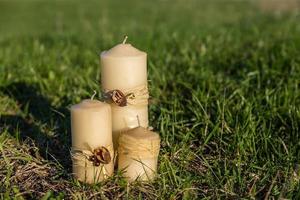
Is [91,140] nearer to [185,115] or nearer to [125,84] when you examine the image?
[125,84]

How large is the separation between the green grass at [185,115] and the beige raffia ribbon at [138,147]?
17 centimetres

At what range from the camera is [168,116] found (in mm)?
3895

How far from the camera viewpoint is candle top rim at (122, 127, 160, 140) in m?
2.96

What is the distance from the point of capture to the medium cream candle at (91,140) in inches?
115

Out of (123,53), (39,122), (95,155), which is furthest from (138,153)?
(39,122)

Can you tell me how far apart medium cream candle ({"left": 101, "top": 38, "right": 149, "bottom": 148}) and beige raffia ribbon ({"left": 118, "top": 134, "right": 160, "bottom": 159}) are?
0.62 feet

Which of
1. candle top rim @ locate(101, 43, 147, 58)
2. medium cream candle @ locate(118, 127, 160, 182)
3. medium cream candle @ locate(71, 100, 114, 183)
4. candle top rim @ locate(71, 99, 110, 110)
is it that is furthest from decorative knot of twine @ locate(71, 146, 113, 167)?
candle top rim @ locate(101, 43, 147, 58)

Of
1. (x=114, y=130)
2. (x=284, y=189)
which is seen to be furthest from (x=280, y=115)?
(x=114, y=130)

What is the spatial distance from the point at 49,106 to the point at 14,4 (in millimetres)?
16889

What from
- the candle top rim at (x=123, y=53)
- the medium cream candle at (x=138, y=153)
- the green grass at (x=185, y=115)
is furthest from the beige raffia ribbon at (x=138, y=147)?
the candle top rim at (x=123, y=53)

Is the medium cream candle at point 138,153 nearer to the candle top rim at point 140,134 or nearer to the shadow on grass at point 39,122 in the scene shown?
the candle top rim at point 140,134

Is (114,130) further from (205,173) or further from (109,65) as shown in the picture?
(205,173)

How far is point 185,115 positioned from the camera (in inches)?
160

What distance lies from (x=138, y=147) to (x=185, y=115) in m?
1.16
